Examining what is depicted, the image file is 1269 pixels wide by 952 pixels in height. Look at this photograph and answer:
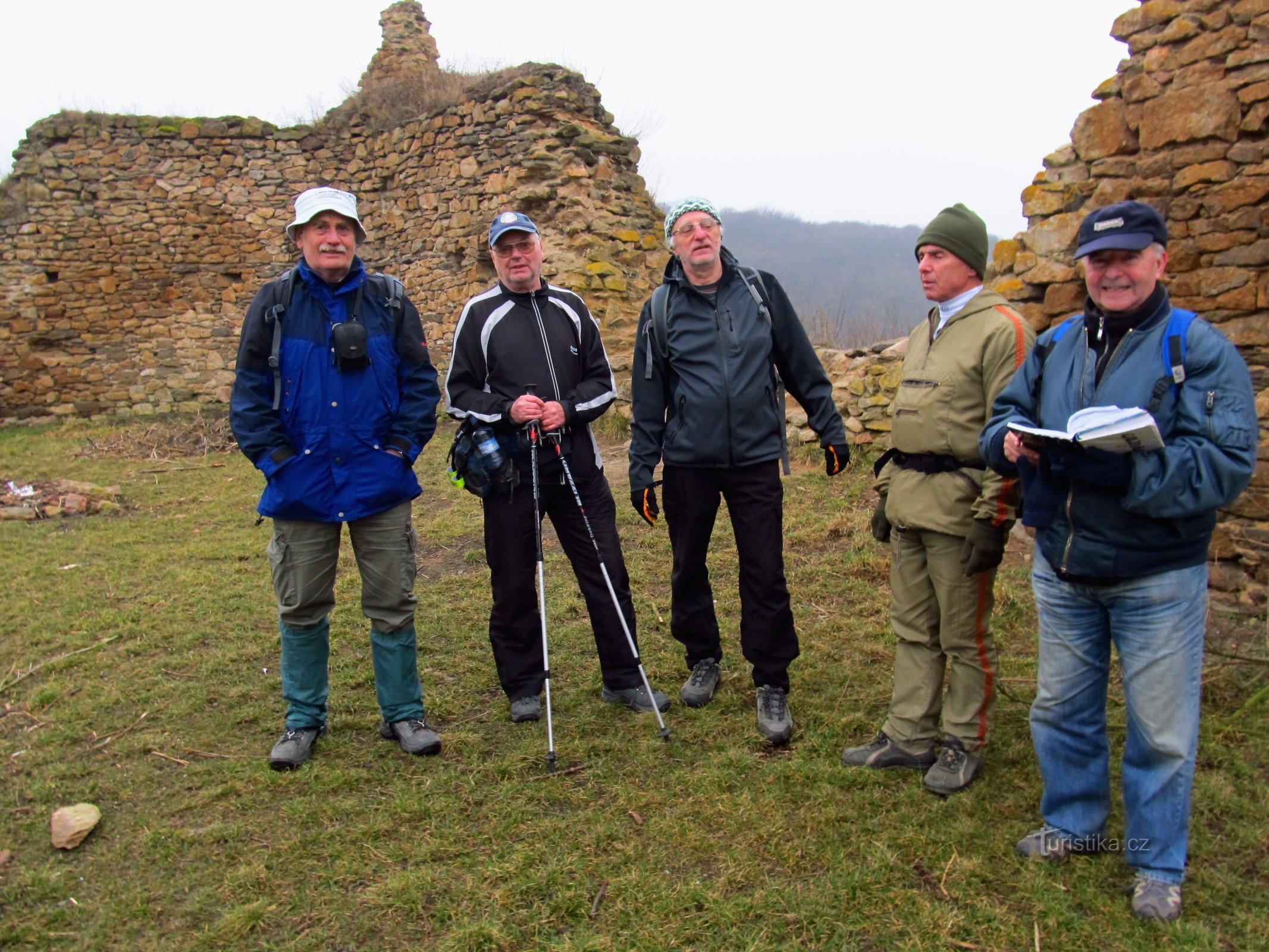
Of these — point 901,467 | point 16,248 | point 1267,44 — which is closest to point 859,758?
point 901,467

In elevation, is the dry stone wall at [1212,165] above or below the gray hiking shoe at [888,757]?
above

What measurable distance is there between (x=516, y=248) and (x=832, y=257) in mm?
64402

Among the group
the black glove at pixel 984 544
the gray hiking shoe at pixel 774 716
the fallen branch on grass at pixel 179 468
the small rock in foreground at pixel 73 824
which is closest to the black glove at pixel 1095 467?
the black glove at pixel 984 544

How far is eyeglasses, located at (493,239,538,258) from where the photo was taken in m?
3.76

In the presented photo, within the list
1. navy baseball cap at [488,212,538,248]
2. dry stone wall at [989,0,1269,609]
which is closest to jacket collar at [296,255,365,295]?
navy baseball cap at [488,212,538,248]

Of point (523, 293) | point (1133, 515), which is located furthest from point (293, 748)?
point (1133, 515)

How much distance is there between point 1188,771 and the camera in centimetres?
244

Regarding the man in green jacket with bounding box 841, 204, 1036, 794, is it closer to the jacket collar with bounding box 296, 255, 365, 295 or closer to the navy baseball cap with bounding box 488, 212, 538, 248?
the navy baseball cap with bounding box 488, 212, 538, 248

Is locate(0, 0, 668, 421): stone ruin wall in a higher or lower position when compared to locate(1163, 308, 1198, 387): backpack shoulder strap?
higher

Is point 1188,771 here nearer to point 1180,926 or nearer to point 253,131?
point 1180,926

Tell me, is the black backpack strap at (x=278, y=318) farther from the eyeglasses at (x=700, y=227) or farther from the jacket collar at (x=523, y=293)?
the eyeglasses at (x=700, y=227)

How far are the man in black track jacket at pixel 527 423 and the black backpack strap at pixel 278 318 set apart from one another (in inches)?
26.1

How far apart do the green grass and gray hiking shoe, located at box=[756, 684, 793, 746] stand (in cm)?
7

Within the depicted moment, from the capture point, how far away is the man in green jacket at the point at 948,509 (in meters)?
2.93
